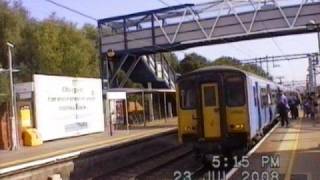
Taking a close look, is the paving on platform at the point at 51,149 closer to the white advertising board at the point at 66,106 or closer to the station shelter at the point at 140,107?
the white advertising board at the point at 66,106

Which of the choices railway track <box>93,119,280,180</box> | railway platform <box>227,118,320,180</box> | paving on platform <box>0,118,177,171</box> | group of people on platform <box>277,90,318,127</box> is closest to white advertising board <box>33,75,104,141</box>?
paving on platform <box>0,118,177,171</box>

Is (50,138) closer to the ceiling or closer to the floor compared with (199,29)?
closer to the floor

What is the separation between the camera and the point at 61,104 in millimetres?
27688

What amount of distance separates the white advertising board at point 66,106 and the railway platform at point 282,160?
9764 mm

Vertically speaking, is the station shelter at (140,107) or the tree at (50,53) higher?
the tree at (50,53)

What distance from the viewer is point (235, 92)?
17656mm

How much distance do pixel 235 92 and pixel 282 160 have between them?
2929 millimetres

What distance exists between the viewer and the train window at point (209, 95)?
17.6 metres

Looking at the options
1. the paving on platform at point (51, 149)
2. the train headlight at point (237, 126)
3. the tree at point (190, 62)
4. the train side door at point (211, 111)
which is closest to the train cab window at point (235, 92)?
the train side door at point (211, 111)

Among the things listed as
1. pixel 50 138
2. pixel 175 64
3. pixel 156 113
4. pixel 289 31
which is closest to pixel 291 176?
pixel 50 138

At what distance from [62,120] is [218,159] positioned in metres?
11.2

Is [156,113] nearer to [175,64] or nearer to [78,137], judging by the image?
[78,137]
